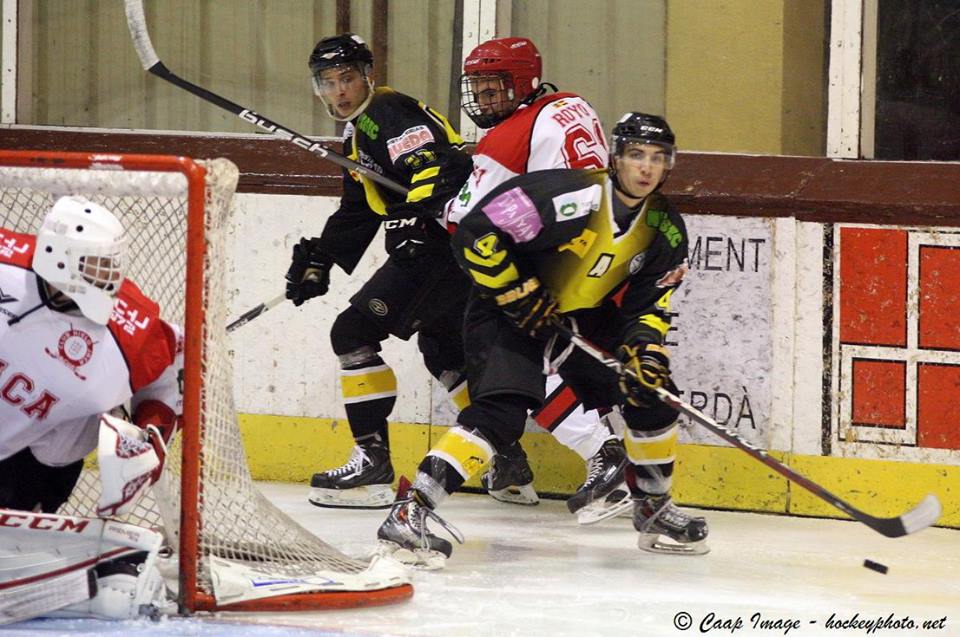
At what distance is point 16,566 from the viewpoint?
3.42 metres

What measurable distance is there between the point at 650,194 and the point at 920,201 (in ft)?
3.02

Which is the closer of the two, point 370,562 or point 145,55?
point 370,562

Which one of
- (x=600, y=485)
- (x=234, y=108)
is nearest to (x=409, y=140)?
(x=234, y=108)

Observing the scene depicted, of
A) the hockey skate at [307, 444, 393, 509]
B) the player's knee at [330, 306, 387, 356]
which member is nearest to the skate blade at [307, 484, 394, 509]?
the hockey skate at [307, 444, 393, 509]

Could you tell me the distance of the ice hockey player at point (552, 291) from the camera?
4.03 metres

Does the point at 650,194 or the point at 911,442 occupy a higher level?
the point at 650,194

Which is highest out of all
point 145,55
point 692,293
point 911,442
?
point 145,55

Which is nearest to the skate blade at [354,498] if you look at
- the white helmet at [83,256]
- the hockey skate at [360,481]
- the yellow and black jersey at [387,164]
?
the hockey skate at [360,481]

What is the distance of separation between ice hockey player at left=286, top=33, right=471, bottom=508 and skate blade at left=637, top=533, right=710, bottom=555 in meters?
0.76

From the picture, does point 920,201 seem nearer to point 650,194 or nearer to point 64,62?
point 650,194

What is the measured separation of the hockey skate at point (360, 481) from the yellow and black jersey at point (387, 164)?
535mm

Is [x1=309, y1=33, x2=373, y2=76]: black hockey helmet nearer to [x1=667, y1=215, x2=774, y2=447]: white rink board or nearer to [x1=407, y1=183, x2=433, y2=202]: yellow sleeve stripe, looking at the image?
[x1=407, y1=183, x2=433, y2=202]: yellow sleeve stripe

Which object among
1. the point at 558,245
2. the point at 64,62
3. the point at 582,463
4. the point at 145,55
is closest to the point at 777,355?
the point at 582,463

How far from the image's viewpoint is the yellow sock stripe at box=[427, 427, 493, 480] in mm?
4012
